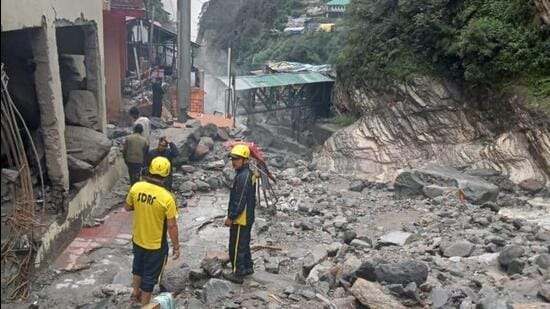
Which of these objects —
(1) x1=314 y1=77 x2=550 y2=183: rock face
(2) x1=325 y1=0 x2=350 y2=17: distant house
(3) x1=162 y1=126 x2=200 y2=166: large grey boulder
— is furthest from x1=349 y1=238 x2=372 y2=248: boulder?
(2) x1=325 y1=0 x2=350 y2=17: distant house

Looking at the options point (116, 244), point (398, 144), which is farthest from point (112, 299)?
point (398, 144)

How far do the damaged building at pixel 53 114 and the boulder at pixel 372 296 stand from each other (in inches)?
122

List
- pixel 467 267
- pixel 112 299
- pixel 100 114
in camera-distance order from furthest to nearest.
A: 1. pixel 100 114
2. pixel 467 267
3. pixel 112 299

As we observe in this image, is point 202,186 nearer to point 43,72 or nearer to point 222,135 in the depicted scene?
point 222,135

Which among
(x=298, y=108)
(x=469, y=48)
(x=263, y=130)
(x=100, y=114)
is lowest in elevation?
(x=263, y=130)

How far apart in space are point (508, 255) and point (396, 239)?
177 centimetres

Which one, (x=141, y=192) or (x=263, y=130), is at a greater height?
(x=141, y=192)

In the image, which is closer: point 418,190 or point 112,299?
point 112,299

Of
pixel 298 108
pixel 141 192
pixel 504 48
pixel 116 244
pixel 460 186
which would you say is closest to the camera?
pixel 141 192

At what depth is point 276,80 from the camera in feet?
63.1

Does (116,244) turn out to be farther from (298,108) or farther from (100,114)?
(298,108)

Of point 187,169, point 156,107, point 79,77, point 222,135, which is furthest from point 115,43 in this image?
point 79,77

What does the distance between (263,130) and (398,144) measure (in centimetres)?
1088

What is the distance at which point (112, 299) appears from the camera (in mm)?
5250
